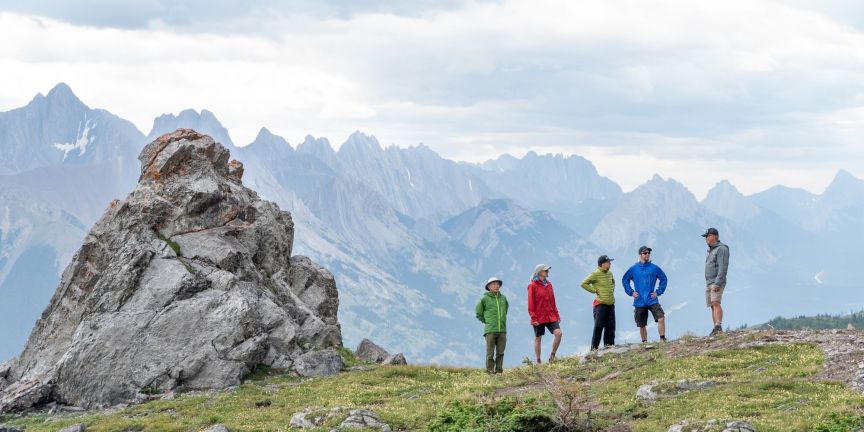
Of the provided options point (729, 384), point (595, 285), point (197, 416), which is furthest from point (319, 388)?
point (729, 384)

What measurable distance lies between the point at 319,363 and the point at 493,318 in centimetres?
909

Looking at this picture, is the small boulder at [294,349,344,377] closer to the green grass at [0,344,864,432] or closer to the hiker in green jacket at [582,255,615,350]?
the green grass at [0,344,864,432]

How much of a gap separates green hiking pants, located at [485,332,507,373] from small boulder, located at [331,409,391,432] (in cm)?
892

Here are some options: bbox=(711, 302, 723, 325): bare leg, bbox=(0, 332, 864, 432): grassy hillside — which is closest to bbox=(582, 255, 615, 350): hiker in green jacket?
bbox=(0, 332, 864, 432): grassy hillside

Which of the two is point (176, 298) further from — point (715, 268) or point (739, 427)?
point (739, 427)

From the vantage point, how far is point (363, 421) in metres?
22.5

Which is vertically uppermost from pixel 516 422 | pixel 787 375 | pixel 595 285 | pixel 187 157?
pixel 187 157

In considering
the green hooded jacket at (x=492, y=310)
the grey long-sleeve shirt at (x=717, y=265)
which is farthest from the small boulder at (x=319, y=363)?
the grey long-sleeve shirt at (x=717, y=265)

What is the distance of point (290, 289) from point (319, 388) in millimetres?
16136

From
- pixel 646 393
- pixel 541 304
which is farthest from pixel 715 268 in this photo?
pixel 646 393

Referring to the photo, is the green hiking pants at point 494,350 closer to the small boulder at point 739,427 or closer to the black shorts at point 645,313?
the black shorts at point 645,313

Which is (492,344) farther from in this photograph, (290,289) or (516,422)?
(290,289)

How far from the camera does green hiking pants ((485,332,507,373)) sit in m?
31.3

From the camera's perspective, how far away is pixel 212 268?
3984cm
